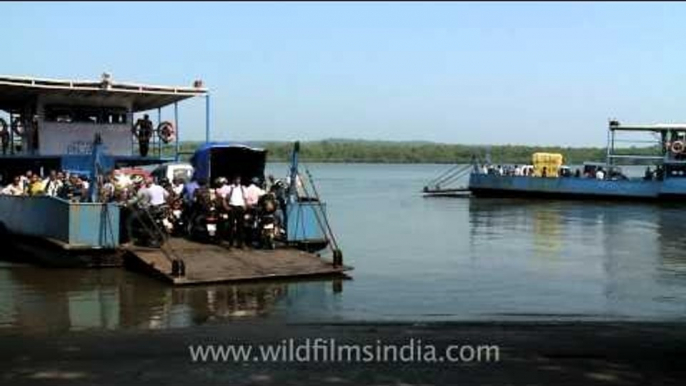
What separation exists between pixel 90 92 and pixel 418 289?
11543 mm

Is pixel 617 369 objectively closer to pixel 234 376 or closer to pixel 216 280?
pixel 234 376

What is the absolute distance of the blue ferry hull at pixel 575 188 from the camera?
164 feet

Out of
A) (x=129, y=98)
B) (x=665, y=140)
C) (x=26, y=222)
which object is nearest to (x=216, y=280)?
(x=26, y=222)

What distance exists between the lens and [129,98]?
983 inches

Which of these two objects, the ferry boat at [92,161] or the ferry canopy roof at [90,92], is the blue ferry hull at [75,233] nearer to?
the ferry boat at [92,161]

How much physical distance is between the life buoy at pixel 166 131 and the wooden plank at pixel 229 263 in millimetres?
8117

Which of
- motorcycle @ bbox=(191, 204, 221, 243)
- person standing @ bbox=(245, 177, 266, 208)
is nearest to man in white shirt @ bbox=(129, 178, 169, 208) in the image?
motorcycle @ bbox=(191, 204, 221, 243)

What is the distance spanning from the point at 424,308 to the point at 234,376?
6.53 meters

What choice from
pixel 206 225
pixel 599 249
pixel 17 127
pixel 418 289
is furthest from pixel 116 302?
pixel 599 249

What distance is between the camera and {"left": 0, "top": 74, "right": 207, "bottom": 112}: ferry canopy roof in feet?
76.3

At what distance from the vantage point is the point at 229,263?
16.4 meters

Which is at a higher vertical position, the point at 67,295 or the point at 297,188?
the point at 297,188

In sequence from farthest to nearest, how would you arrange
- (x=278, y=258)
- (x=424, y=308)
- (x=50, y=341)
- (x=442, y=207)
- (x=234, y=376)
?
(x=442, y=207) → (x=278, y=258) → (x=424, y=308) → (x=50, y=341) → (x=234, y=376)

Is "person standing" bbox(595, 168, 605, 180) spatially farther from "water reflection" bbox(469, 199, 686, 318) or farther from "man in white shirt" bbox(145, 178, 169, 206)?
"man in white shirt" bbox(145, 178, 169, 206)
